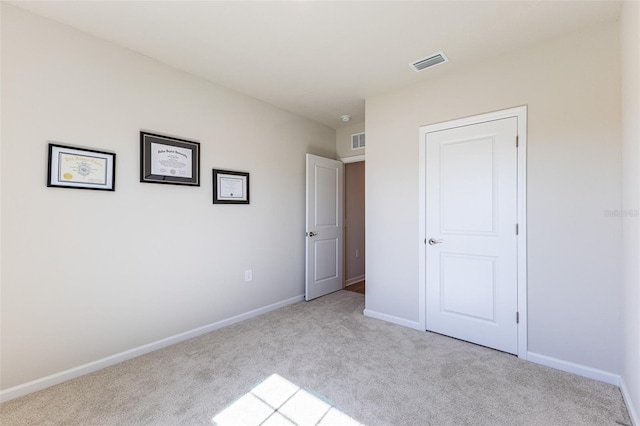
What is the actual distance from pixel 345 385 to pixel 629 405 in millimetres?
1676

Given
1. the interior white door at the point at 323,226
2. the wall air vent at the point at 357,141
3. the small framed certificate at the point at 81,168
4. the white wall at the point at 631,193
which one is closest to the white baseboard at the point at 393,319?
the interior white door at the point at 323,226

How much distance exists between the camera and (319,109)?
3.66 metres

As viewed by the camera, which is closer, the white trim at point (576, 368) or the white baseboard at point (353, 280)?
the white trim at point (576, 368)

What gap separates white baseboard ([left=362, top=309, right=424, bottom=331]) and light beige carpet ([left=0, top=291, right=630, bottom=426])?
17cm

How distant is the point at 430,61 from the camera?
253 cm

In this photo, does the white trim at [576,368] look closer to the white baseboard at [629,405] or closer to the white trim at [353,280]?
the white baseboard at [629,405]

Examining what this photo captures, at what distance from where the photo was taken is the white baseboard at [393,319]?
2952mm

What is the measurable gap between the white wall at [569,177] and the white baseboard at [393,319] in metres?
0.95

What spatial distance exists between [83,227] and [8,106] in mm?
873

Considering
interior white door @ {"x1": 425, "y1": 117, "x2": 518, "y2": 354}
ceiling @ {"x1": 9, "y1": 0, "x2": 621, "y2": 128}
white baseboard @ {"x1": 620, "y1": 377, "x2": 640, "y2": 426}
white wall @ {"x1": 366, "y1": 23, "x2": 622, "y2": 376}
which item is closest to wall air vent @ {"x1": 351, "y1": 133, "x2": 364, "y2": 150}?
ceiling @ {"x1": 9, "y1": 0, "x2": 621, "y2": 128}

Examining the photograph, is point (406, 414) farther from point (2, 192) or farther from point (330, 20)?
point (2, 192)

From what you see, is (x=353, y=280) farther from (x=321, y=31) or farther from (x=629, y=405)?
(x=321, y=31)

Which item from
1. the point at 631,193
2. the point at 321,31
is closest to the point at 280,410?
the point at 631,193

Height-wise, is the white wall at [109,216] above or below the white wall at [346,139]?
below
